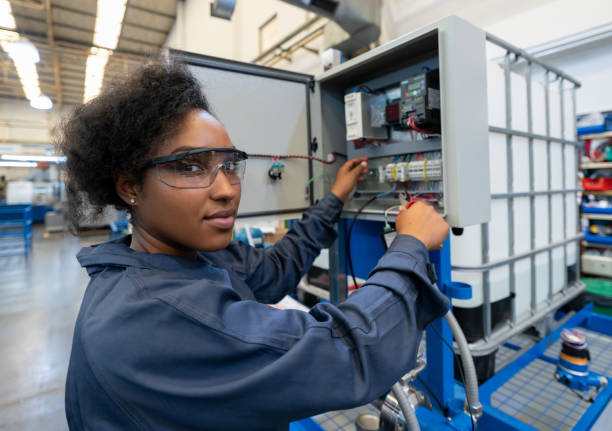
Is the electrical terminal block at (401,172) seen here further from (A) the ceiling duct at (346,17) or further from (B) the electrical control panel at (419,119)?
(A) the ceiling duct at (346,17)

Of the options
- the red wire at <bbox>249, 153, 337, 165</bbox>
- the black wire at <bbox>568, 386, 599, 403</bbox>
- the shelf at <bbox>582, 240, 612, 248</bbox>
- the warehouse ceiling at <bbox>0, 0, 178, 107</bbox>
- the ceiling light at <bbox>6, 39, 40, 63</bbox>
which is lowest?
the black wire at <bbox>568, 386, 599, 403</bbox>

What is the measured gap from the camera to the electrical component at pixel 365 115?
1.17 m

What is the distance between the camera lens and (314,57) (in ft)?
13.0

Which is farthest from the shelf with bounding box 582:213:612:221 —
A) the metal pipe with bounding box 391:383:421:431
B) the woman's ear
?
the woman's ear

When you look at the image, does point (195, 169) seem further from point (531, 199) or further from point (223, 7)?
point (223, 7)

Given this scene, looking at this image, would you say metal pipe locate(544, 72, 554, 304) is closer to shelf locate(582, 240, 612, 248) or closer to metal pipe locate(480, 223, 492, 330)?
metal pipe locate(480, 223, 492, 330)

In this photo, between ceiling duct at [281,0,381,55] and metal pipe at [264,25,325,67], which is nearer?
ceiling duct at [281,0,381,55]

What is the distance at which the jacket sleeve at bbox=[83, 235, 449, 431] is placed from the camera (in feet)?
1.61

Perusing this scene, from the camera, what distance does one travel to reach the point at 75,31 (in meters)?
6.81

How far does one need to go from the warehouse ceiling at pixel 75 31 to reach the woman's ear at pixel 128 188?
5.73 meters

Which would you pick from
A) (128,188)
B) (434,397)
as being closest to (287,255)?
(128,188)

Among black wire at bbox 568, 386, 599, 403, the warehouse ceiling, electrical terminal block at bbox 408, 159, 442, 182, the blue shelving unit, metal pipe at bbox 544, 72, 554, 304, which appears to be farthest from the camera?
the warehouse ceiling

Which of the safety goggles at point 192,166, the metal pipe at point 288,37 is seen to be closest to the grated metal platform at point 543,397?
the safety goggles at point 192,166

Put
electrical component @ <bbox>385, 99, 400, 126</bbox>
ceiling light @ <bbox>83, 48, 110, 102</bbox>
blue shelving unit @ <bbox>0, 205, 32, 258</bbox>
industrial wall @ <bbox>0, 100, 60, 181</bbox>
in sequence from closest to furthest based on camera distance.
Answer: electrical component @ <bbox>385, 99, 400, 126</bbox>
blue shelving unit @ <bbox>0, 205, 32, 258</bbox>
ceiling light @ <bbox>83, 48, 110, 102</bbox>
industrial wall @ <bbox>0, 100, 60, 181</bbox>
